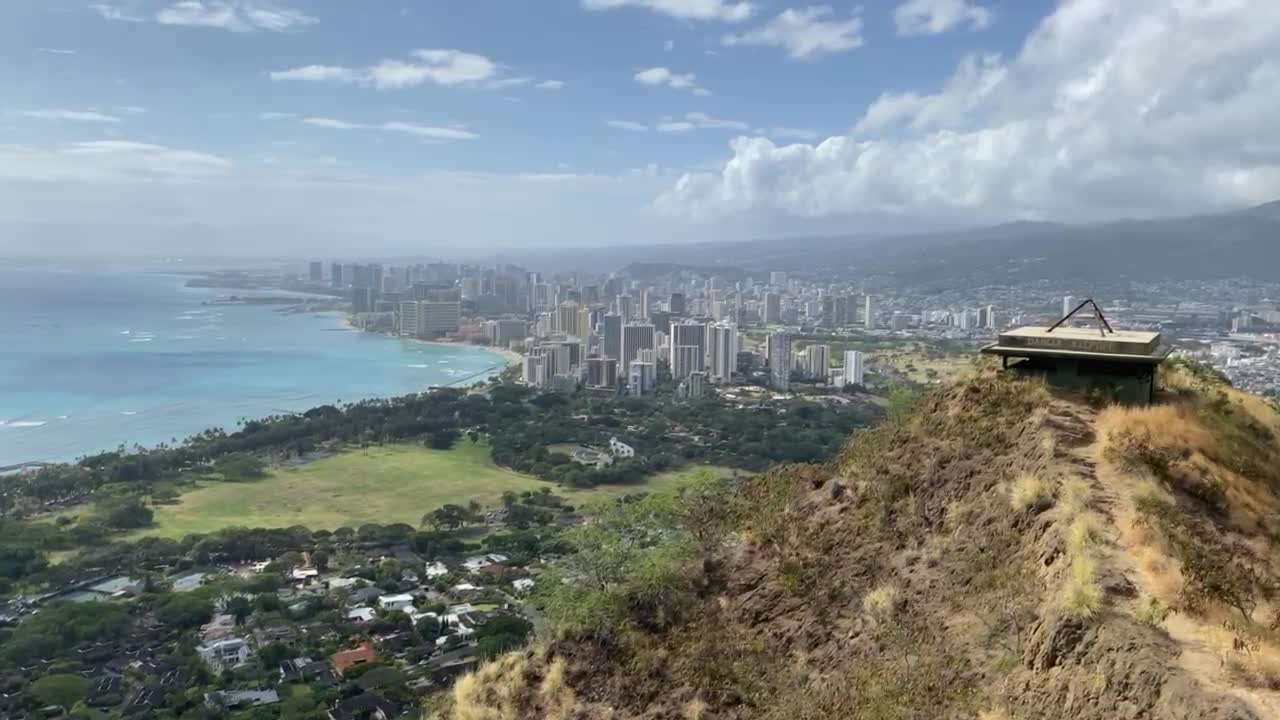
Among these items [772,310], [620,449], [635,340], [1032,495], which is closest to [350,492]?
[620,449]

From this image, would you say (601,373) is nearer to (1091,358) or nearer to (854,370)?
(854,370)

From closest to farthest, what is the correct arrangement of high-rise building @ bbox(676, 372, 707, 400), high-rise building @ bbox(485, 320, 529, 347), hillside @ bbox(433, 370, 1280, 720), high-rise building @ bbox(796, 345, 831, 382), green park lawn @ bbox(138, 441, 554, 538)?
1. hillside @ bbox(433, 370, 1280, 720)
2. green park lawn @ bbox(138, 441, 554, 538)
3. high-rise building @ bbox(676, 372, 707, 400)
4. high-rise building @ bbox(796, 345, 831, 382)
5. high-rise building @ bbox(485, 320, 529, 347)

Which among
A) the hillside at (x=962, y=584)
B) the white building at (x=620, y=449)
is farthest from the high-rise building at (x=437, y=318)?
the hillside at (x=962, y=584)

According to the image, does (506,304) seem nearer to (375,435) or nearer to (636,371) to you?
(636,371)

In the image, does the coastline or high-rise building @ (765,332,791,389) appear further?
the coastline

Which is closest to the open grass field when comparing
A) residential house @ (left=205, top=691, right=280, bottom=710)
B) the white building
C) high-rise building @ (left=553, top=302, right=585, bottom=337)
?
the white building

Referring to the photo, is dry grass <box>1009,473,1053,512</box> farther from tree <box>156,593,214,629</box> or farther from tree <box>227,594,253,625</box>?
tree <box>156,593,214,629</box>
